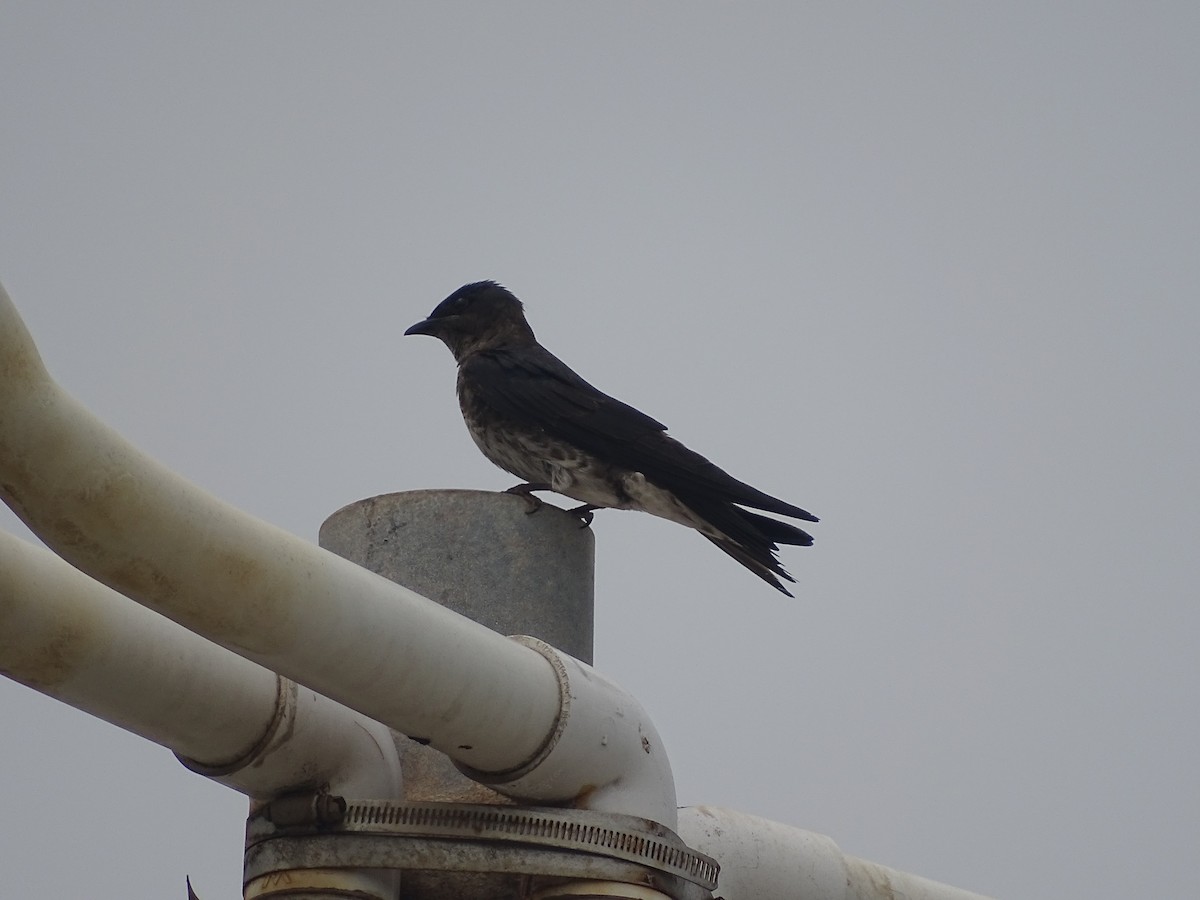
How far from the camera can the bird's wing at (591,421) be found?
5051 millimetres

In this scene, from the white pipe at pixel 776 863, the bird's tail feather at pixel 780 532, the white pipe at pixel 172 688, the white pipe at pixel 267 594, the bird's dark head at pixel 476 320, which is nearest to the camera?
the white pipe at pixel 267 594

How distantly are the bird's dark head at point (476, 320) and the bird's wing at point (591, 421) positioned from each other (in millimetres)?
359

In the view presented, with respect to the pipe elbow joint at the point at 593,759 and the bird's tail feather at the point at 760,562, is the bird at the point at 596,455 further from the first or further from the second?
the pipe elbow joint at the point at 593,759

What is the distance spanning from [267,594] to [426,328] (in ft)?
15.1

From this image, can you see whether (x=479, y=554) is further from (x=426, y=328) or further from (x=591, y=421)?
(x=426, y=328)

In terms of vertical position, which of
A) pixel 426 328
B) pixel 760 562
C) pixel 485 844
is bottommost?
pixel 485 844

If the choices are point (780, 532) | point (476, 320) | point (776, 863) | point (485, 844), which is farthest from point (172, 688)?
point (476, 320)

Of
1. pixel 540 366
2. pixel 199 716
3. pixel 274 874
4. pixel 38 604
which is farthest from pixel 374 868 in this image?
pixel 540 366

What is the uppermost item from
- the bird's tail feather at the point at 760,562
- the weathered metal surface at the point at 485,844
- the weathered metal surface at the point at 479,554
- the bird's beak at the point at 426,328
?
the bird's beak at the point at 426,328

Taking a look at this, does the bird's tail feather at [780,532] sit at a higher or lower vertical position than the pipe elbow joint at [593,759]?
higher

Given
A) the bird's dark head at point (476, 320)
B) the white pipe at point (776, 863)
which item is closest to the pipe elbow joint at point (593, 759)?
the white pipe at point (776, 863)

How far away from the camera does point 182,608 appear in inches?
80.7

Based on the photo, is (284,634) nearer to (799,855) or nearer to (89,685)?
(89,685)

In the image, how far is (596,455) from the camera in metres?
5.39
